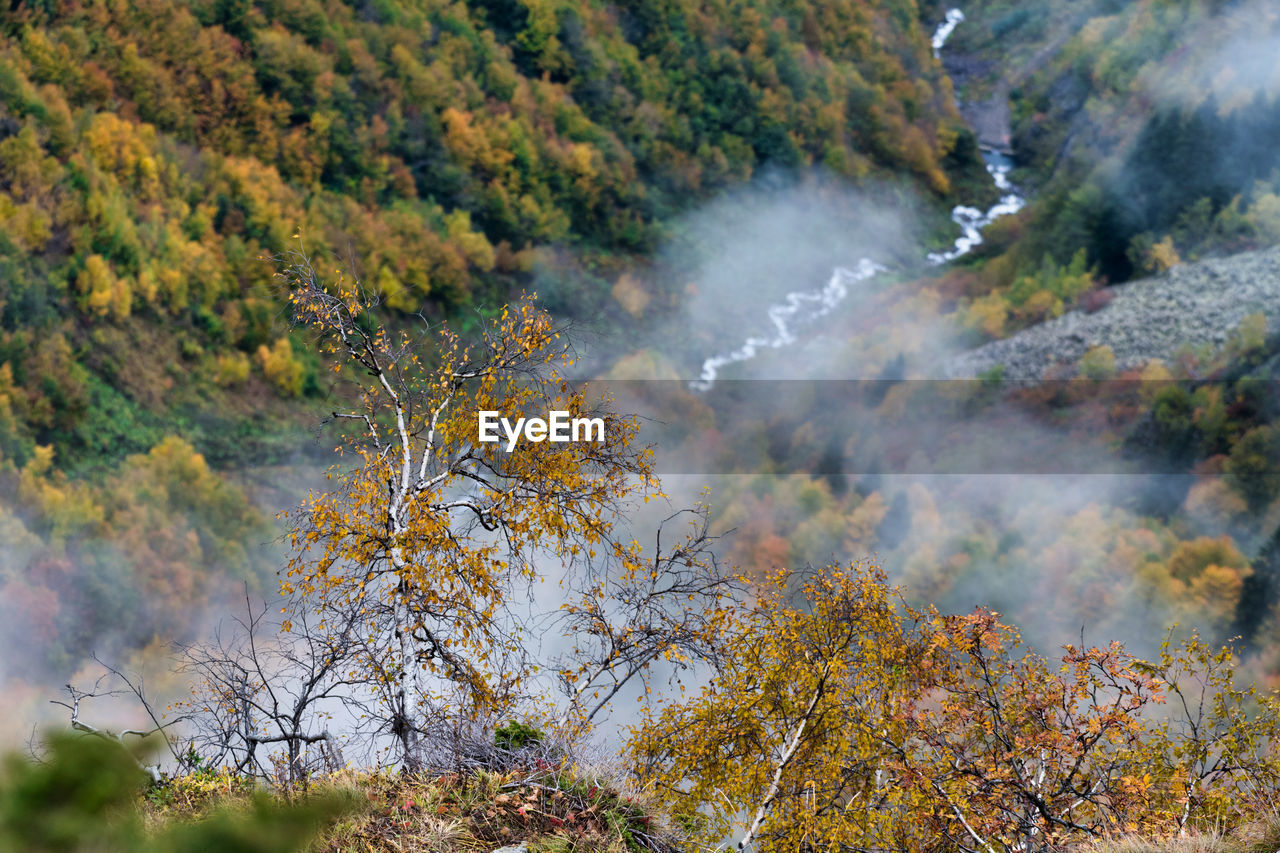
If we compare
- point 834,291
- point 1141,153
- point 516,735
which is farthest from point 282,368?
point 1141,153

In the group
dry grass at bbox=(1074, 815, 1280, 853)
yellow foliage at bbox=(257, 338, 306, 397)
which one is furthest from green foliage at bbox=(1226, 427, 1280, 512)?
dry grass at bbox=(1074, 815, 1280, 853)

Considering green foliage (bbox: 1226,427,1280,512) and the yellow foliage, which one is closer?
the yellow foliage

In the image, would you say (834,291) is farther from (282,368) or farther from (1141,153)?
(282,368)

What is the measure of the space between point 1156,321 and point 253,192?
49.5 metres

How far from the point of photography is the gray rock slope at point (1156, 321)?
2500 inches

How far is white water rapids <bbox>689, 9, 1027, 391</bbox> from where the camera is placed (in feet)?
248

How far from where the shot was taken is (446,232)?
69938 millimetres

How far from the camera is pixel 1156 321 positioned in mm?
66312

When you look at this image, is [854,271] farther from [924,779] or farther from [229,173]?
[924,779]

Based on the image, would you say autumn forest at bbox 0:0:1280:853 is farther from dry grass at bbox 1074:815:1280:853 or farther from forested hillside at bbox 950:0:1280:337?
forested hillside at bbox 950:0:1280:337

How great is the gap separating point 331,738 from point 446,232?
60586 millimetres

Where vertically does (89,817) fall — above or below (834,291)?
below

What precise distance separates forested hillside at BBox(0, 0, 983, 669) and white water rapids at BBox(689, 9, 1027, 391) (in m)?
4.77

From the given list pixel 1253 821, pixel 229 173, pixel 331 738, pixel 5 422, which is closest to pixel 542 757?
pixel 331 738
